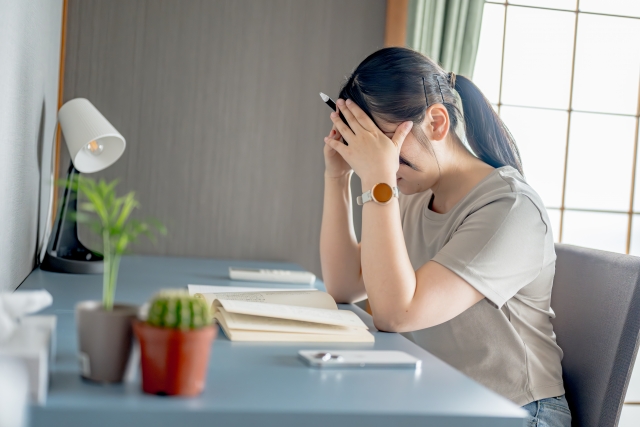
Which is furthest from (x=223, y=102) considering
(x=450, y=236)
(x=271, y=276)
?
(x=450, y=236)

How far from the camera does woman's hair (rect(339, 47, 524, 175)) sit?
1.25 meters

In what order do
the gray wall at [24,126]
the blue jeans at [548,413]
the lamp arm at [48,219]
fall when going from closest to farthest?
the gray wall at [24,126], the blue jeans at [548,413], the lamp arm at [48,219]

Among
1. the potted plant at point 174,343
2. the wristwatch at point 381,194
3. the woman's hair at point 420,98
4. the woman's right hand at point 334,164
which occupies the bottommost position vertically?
the potted plant at point 174,343

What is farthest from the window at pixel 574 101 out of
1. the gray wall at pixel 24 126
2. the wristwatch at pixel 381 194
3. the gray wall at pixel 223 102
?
the gray wall at pixel 24 126

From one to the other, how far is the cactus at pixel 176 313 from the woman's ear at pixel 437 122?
2.67 feet

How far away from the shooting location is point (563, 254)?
1.35 m

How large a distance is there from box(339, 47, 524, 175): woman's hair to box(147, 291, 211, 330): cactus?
0.76 m

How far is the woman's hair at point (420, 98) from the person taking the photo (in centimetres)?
125

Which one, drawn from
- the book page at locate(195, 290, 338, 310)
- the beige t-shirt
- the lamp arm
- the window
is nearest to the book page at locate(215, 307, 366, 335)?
the book page at locate(195, 290, 338, 310)

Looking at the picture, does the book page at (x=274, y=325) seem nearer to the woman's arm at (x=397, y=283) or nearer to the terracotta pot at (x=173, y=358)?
the woman's arm at (x=397, y=283)

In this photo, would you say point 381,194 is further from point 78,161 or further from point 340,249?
point 78,161

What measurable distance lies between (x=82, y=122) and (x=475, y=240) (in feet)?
3.14

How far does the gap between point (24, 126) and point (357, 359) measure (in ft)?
2.78

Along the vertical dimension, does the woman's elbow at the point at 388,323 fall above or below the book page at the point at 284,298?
below
